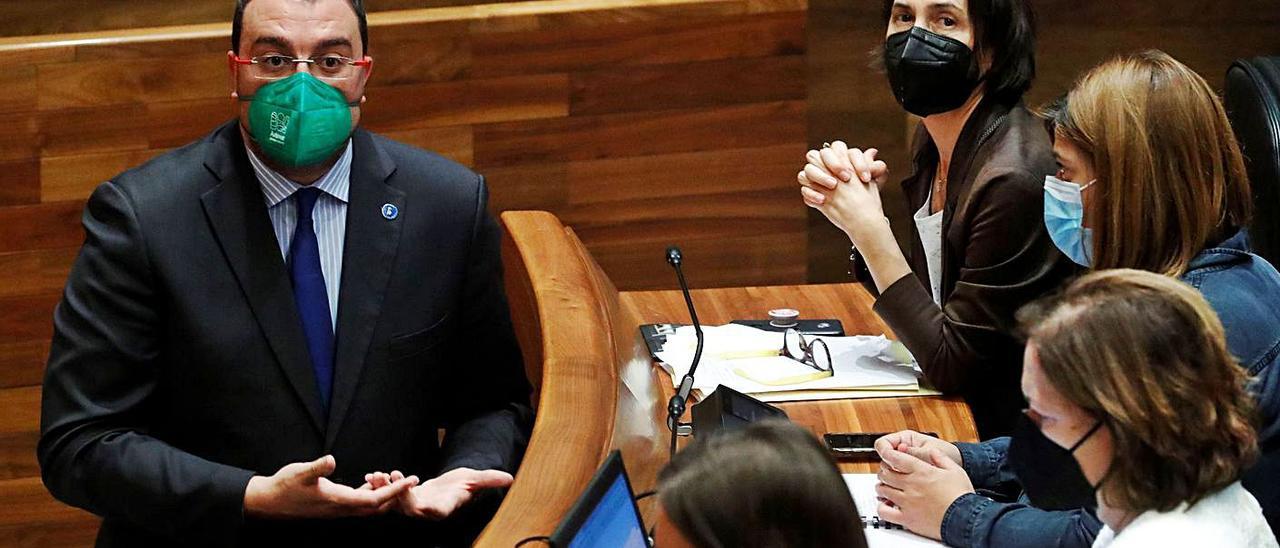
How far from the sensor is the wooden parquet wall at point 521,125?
239cm

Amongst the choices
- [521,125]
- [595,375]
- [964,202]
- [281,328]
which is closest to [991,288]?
[964,202]

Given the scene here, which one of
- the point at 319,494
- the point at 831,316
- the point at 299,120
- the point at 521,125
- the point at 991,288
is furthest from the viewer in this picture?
the point at 521,125

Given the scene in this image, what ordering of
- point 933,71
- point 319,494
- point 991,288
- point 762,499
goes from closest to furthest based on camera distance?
point 762,499
point 319,494
point 991,288
point 933,71

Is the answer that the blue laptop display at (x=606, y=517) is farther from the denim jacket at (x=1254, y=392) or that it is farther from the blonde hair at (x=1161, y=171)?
the blonde hair at (x=1161, y=171)

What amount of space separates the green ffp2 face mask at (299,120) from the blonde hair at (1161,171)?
0.73m

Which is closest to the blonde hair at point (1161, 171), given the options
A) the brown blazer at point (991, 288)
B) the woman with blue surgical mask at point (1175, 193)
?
the woman with blue surgical mask at point (1175, 193)

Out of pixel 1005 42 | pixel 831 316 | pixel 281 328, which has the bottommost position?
pixel 831 316

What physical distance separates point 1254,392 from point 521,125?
1372 millimetres

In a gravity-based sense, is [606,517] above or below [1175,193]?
below

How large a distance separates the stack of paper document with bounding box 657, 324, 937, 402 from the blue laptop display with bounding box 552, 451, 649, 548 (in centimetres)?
54

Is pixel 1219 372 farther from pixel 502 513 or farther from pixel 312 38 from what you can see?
pixel 312 38

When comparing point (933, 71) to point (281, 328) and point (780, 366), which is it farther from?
point (281, 328)

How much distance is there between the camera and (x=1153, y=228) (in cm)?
153

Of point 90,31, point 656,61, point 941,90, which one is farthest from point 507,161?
point 941,90
